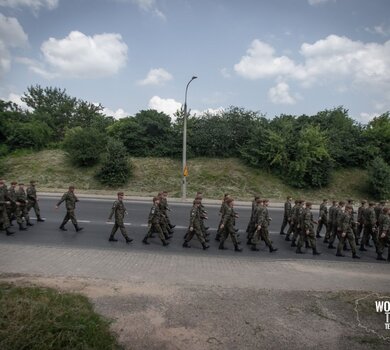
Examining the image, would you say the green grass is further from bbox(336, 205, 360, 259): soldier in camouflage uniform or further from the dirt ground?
bbox(336, 205, 360, 259): soldier in camouflage uniform

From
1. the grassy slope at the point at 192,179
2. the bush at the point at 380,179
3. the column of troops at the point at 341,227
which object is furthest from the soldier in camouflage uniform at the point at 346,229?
the bush at the point at 380,179

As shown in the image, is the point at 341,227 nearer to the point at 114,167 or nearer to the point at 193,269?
the point at 193,269

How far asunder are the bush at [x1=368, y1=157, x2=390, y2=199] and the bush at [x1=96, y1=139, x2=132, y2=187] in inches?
711

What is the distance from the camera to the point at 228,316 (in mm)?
6270

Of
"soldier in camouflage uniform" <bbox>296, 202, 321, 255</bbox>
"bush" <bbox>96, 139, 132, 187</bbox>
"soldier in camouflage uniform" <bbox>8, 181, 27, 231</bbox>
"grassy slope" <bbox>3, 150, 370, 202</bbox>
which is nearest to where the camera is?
"soldier in camouflage uniform" <bbox>296, 202, 321, 255</bbox>

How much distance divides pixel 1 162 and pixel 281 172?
73.3ft

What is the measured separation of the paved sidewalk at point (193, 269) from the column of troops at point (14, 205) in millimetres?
1734

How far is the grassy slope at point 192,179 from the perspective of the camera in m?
25.6

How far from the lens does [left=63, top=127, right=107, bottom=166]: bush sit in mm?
27953

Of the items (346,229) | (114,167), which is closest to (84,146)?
(114,167)

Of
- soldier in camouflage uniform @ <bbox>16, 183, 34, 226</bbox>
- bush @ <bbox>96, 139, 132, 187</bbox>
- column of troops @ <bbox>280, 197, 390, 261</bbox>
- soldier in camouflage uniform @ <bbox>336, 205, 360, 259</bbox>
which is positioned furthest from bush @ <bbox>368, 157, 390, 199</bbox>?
soldier in camouflage uniform @ <bbox>16, 183, 34, 226</bbox>

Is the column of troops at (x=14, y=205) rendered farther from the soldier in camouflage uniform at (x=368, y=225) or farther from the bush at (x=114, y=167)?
the soldier in camouflage uniform at (x=368, y=225)

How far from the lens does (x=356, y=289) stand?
812 cm

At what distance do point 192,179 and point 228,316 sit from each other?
2076 centimetres
